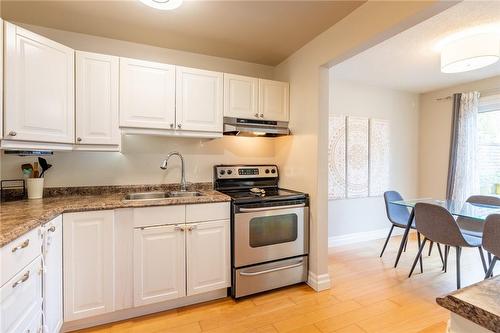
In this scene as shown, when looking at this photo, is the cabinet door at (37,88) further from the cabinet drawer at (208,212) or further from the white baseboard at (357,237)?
the white baseboard at (357,237)

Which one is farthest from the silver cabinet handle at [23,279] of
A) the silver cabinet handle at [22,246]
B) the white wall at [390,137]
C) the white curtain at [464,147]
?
the white curtain at [464,147]

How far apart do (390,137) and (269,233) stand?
2889mm

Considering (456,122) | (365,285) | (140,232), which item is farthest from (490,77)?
(140,232)

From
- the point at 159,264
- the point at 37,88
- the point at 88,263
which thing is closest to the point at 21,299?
the point at 88,263

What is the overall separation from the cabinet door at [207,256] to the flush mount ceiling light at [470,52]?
2573 mm

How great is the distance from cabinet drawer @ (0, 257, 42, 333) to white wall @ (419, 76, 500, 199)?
491cm

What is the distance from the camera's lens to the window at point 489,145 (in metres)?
3.36

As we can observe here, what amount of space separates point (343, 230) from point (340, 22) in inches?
107

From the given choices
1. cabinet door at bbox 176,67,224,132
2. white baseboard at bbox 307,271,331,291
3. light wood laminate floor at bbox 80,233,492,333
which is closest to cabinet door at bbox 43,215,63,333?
light wood laminate floor at bbox 80,233,492,333

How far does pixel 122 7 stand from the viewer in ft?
6.07

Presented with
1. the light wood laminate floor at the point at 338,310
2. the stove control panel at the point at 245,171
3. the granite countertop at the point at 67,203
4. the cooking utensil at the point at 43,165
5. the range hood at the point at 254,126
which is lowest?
the light wood laminate floor at the point at 338,310

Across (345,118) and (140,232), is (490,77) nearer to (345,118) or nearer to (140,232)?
(345,118)

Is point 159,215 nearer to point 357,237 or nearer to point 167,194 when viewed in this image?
point 167,194

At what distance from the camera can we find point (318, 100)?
228 centimetres
